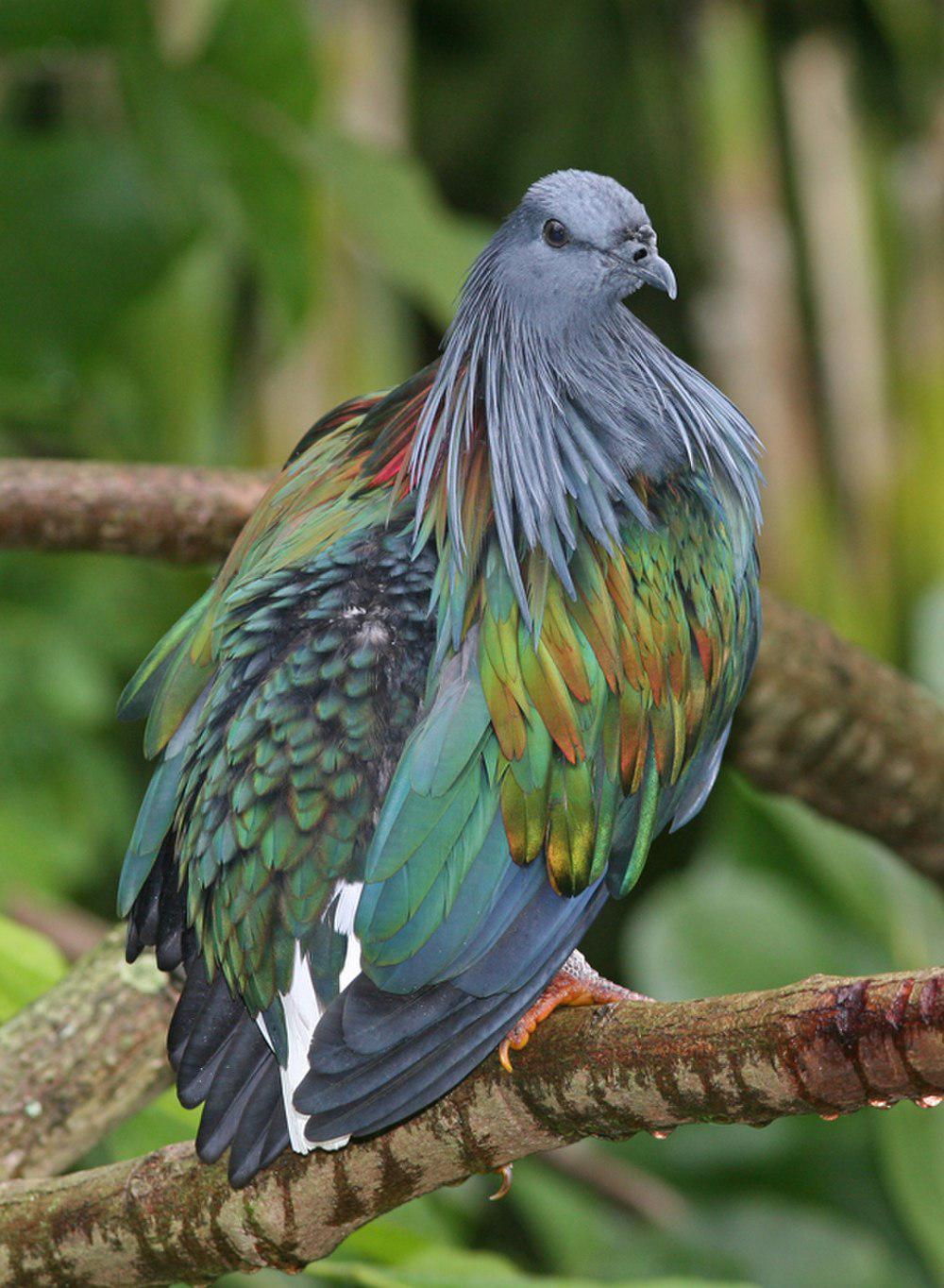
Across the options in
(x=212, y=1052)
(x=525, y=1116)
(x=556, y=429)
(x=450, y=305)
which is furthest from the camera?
(x=450, y=305)

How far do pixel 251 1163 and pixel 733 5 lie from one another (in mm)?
4229

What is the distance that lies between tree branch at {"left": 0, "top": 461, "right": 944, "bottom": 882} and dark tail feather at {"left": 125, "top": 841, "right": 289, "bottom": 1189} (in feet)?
2.98

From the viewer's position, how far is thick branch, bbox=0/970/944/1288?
139cm

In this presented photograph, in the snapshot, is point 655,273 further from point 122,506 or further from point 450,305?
point 450,305

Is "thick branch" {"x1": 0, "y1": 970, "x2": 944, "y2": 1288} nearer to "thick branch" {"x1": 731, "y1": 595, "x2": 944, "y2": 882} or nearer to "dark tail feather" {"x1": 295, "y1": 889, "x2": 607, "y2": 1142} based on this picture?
"dark tail feather" {"x1": 295, "y1": 889, "x2": 607, "y2": 1142}

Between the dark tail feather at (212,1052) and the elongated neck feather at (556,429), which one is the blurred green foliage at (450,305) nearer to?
the dark tail feather at (212,1052)

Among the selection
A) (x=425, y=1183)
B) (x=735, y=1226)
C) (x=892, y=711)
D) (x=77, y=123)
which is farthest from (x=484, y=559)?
(x=77, y=123)

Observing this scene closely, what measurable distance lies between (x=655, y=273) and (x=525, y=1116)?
1.01 m

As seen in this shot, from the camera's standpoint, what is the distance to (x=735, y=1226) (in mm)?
3908

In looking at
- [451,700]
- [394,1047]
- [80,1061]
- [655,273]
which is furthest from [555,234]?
[80,1061]

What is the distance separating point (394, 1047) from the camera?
5.36 ft

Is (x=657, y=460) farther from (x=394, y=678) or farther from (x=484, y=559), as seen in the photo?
(x=394, y=678)

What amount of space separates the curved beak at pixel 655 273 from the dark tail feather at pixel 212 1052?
2.88 feet

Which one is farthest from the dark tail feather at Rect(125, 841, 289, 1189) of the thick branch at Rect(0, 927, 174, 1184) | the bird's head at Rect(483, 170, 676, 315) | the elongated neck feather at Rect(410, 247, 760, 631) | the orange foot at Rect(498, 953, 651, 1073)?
the bird's head at Rect(483, 170, 676, 315)
